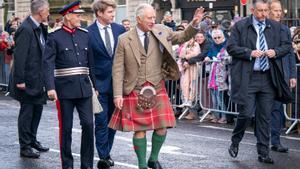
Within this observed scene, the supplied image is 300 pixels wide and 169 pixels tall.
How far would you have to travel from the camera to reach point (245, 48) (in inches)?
393

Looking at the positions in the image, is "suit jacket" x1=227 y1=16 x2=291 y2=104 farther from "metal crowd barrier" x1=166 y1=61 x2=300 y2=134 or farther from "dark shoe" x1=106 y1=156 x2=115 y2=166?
"metal crowd barrier" x1=166 y1=61 x2=300 y2=134

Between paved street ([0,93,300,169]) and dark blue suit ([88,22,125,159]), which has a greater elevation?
dark blue suit ([88,22,125,159])

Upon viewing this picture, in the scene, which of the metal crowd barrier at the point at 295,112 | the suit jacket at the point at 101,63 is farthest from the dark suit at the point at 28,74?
the metal crowd barrier at the point at 295,112

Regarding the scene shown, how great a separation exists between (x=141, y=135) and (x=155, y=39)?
3.58 feet

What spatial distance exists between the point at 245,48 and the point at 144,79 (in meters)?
1.86

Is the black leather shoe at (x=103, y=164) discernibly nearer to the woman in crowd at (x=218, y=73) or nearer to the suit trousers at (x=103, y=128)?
the suit trousers at (x=103, y=128)

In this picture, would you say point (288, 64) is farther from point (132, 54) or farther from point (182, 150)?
point (132, 54)

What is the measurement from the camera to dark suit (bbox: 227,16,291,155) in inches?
393

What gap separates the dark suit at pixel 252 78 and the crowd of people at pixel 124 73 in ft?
0.04

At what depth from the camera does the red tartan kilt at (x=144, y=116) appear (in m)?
8.66

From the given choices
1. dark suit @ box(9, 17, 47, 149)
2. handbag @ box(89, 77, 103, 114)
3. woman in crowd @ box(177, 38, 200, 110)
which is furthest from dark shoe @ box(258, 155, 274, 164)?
woman in crowd @ box(177, 38, 200, 110)

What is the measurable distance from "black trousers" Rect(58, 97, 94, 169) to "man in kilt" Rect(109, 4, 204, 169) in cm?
33

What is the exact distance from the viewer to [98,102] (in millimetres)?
8977

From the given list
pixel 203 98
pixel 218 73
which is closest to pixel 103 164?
pixel 218 73
